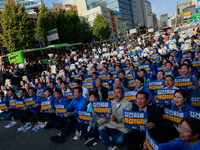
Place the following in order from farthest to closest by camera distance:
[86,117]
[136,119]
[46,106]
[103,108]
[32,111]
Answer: [32,111]
[46,106]
[86,117]
[103,108]
[136,119]

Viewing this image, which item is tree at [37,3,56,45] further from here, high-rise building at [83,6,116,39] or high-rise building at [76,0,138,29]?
high-rise building at [76,0,138,29]

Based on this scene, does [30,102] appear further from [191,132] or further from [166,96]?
[191,132]

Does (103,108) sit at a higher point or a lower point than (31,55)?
lower

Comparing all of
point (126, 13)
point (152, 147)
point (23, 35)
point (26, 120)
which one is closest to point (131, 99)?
point (152, 147)

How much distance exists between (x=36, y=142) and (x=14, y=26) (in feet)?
72.5

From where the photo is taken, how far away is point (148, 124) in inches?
108

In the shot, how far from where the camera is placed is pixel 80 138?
4289mm

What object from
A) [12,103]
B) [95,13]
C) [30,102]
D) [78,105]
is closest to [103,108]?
[78,105]

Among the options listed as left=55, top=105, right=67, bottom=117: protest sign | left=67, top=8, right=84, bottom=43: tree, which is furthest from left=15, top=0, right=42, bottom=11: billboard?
left=55, top=105, right=67, bottom=117: protest sign

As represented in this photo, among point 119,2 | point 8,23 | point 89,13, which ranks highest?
point 119,2

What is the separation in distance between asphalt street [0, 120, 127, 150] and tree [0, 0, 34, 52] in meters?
19.3

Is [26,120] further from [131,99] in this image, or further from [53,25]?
[53,25]

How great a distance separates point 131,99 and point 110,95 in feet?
2.77

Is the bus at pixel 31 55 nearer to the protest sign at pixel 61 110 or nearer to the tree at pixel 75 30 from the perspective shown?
the tree at pixel 75 30
